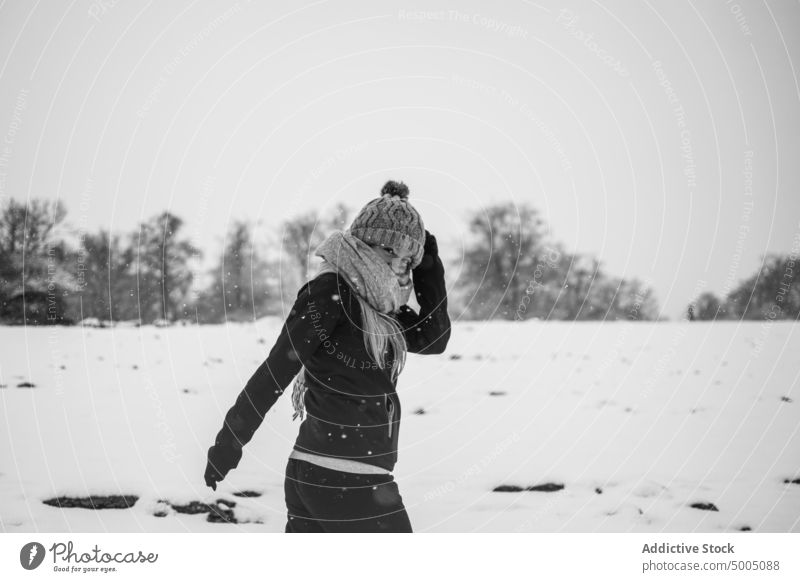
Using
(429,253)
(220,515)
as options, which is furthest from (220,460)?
(220,515)

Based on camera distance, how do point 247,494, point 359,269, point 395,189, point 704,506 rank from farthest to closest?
Result: point 704,506, point 247,494, point 395,189, point 359,269

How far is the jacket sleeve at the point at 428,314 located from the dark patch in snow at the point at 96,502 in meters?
2.35

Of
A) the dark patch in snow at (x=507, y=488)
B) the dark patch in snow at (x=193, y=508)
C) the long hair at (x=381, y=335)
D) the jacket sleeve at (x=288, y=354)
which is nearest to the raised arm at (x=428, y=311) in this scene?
the long hair at (x=381, y=335)

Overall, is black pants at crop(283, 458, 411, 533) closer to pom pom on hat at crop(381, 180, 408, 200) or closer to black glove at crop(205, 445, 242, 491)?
black glove at crop(205, 445, 242, 491)

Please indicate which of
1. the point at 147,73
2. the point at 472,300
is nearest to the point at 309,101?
the point at 147,73

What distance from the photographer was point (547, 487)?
4594mm

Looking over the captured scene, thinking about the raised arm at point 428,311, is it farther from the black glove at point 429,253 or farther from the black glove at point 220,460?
the black glove at point 220,460

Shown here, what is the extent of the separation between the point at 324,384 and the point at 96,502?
7.97 ft

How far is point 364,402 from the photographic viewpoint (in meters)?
2.41

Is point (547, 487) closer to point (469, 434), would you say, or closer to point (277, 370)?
point (469, 434)

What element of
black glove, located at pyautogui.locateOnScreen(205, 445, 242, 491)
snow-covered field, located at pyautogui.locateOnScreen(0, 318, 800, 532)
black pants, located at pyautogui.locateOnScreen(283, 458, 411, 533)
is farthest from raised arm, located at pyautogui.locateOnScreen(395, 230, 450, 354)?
snow-covered field, located at pyautogui.locateOnScreen(0, 318, 800, 532)

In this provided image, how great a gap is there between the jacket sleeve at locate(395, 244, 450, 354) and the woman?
0.65ft

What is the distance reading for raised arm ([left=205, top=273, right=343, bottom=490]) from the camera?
232 cm

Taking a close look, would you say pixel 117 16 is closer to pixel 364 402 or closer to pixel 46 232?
pixel 46 232
